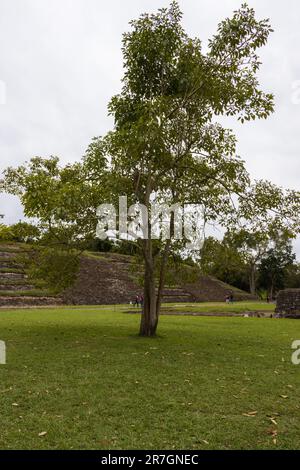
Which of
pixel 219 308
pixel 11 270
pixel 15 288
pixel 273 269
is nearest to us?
pixel 219 308

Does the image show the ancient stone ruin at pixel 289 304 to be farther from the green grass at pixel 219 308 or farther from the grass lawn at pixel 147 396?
the grass lawn at pixel 147 396

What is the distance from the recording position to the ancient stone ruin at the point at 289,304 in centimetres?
2892

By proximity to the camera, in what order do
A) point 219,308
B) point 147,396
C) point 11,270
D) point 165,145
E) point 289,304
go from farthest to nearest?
1. point 11,270
2. point 219,308
3. point 289,304
4. point 165,145
5. point 147,396

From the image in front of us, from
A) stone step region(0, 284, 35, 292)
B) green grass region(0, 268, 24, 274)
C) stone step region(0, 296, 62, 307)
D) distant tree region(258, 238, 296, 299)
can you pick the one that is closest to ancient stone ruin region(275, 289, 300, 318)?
stone step region(0, 296, 62, 307)

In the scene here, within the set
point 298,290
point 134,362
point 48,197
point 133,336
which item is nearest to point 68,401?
point 134,362

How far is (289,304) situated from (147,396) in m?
24.2

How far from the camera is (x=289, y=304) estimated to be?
95.9ft

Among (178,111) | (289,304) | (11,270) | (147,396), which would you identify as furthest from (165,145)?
(11,270)

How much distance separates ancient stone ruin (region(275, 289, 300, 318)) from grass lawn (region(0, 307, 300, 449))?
17.3 meters

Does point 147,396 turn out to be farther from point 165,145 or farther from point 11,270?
point 11,270

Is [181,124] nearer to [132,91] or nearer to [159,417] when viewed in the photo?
[132,91]

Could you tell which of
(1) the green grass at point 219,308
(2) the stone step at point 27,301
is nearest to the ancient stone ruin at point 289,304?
(1) the green grass at point 219,308

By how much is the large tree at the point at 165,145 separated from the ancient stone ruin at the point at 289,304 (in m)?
16.9

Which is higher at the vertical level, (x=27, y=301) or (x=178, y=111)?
(x=178, y=111)
